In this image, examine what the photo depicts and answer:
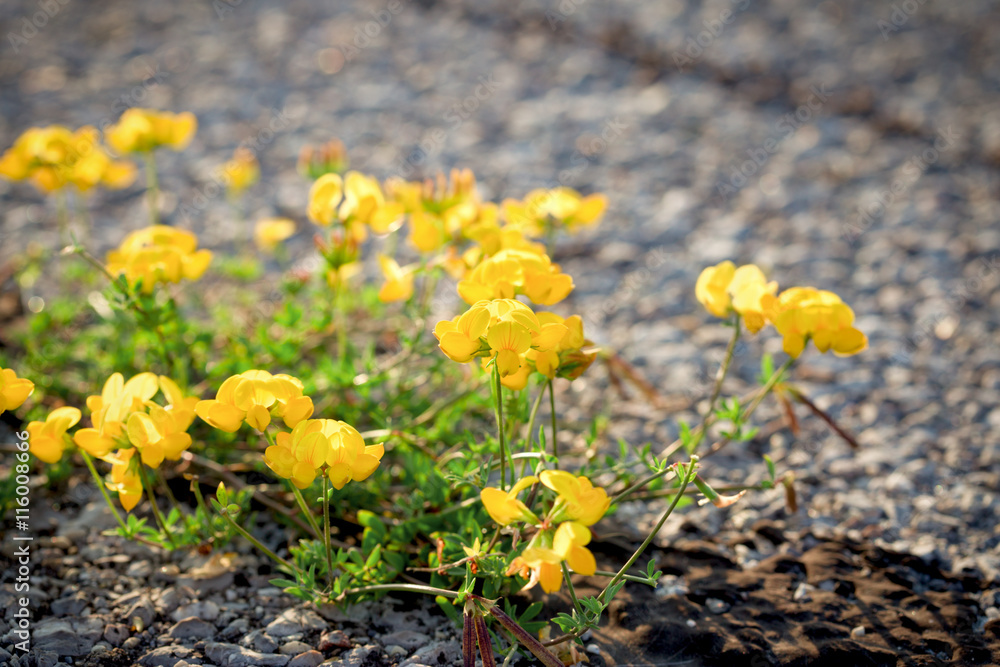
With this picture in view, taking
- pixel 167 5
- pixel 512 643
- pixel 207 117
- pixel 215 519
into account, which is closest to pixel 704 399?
pixel 512 643

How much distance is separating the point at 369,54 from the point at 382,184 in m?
1.83

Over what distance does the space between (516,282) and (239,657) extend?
1.01 metres

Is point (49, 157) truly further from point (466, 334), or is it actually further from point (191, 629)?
point (466, 334)

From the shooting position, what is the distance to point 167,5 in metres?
5.85

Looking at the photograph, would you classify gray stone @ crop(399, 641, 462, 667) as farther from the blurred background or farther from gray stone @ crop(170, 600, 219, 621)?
the blurred background

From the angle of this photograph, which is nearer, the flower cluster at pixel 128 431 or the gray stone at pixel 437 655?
the flower cluster at pixel 128 431

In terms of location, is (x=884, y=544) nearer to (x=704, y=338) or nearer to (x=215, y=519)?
(x=704, y=338)
